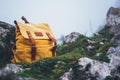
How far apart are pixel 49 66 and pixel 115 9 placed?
31.7 ft

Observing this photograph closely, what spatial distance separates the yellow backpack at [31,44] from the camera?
17984 mm

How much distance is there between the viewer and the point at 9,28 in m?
20.1

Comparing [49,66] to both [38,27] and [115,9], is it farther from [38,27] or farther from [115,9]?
[115,9]

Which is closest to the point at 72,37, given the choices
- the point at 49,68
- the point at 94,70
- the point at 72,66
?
the point at 49,68

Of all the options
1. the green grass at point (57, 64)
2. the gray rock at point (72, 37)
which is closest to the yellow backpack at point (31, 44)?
the green grass at point (57, 64)

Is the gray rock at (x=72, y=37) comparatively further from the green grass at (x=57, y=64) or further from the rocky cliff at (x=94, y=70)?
the rocky cliff at (x=94, y=70)

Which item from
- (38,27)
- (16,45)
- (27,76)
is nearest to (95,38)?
(38,27)

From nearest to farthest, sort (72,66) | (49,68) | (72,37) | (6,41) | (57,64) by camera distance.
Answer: (72,66) → (49,68) → (57,64) → (6,41) → (72,37)

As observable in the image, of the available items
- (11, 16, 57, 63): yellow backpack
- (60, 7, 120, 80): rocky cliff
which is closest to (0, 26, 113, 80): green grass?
(60, 7, 120, 80): rocky cliff

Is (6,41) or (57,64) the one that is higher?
(6,41)

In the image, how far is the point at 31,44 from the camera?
18000 mm

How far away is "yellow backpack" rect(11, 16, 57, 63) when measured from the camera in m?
18.0

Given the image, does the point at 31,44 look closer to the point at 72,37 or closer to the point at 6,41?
the point at 6,41

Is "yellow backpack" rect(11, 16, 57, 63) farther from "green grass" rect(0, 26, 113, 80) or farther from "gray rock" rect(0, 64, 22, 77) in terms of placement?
"gray rock" rect(0, 64, 22, 77)
